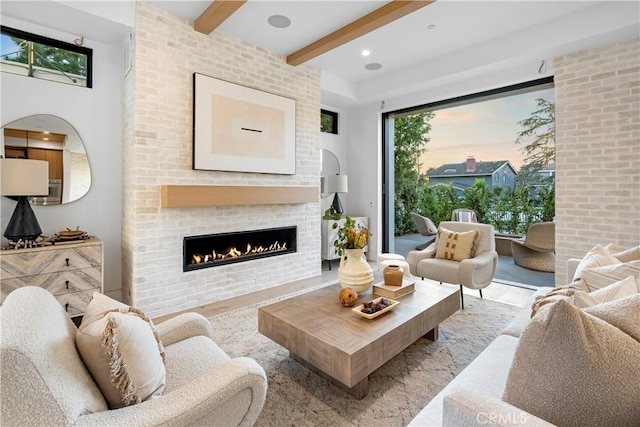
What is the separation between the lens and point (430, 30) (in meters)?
3.50

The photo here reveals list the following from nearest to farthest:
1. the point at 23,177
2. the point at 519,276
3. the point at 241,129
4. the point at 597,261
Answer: the point at 597,261
the point at 23,177
the point at 241,129
the point at 519,276

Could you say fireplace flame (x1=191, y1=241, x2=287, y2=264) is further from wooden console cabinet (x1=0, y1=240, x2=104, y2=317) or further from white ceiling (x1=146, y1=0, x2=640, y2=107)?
white ceiling (x1=146, y1=0, x2=640, y2=107)

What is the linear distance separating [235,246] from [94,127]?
192 cm

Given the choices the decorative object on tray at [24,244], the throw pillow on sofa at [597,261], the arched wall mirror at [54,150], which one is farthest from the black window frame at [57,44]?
the throw pillow on sofa at [597,261]

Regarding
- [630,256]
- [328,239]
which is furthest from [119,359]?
[328,239]

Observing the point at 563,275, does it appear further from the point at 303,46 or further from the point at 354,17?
the point at 303,46

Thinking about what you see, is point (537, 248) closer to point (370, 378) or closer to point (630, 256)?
point (630, 256)

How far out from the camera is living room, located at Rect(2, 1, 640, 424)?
295 centimetres

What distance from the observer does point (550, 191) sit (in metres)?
4.25

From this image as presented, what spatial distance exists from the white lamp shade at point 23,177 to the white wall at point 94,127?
1.62 ft

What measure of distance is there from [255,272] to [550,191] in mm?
4094

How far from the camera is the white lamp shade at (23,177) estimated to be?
2451 millimetres

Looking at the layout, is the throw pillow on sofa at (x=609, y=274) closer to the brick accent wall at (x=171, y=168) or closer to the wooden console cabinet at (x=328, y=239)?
the brick accent wall at (x=171, y=168)

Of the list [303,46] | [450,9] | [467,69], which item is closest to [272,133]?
[303,46]
